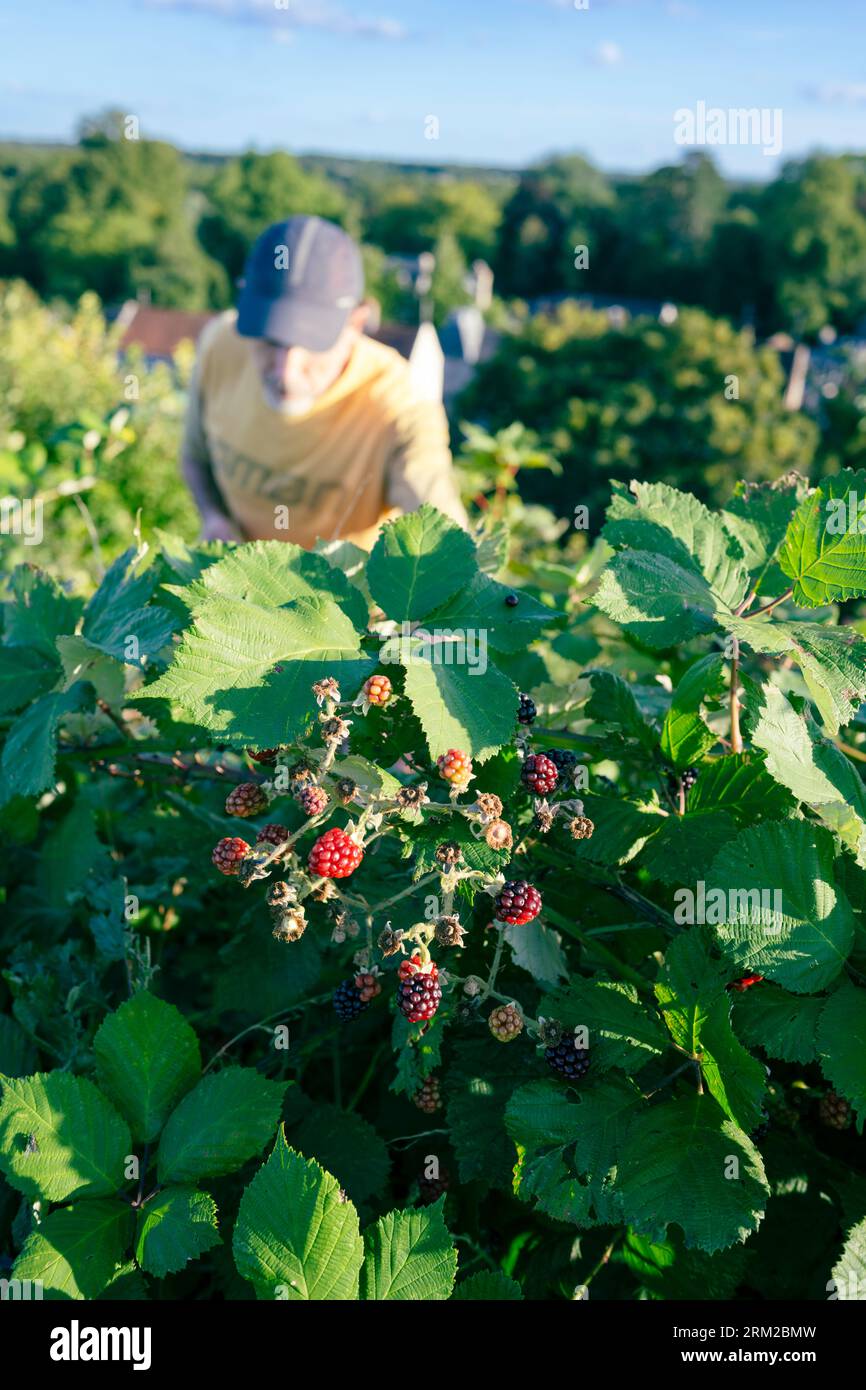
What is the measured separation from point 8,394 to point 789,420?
2216cm

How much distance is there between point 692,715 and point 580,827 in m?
0.16

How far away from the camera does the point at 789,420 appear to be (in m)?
28.0

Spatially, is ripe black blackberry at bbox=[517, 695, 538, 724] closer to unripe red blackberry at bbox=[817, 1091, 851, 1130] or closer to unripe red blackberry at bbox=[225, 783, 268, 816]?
unripe red blackberry at bbox=[225, 783, 268, 816]

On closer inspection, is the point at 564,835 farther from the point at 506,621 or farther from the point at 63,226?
the point at 63,226

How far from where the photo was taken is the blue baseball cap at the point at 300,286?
8.98ft

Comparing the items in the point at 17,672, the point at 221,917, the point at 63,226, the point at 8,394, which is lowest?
the point at 221,917

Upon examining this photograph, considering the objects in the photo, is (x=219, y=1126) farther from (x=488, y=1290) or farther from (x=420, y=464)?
(x=420, y=464)

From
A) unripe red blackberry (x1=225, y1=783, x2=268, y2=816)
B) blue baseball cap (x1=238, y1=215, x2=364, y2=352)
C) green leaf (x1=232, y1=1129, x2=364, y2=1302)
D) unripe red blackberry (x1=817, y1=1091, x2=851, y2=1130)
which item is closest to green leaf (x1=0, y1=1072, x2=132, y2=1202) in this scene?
green leaf (x1=232, y1=1129, x2=364, y2=1302)

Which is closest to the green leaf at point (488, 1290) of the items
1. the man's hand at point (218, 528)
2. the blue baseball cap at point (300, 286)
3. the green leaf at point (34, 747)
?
the green leaf at point (34, 747)

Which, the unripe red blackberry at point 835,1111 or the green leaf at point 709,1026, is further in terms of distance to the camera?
the unripe red blackberry at point 835,1111

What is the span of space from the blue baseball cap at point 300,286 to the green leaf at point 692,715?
2022 mm

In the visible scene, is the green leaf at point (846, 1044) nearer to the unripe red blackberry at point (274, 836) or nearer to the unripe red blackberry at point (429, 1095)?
the unripe red blackberry at point (429, 1095)

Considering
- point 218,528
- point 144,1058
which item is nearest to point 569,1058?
point 144,1058

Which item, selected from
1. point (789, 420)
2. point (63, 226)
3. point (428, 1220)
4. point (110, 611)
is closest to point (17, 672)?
point (110, 611)
